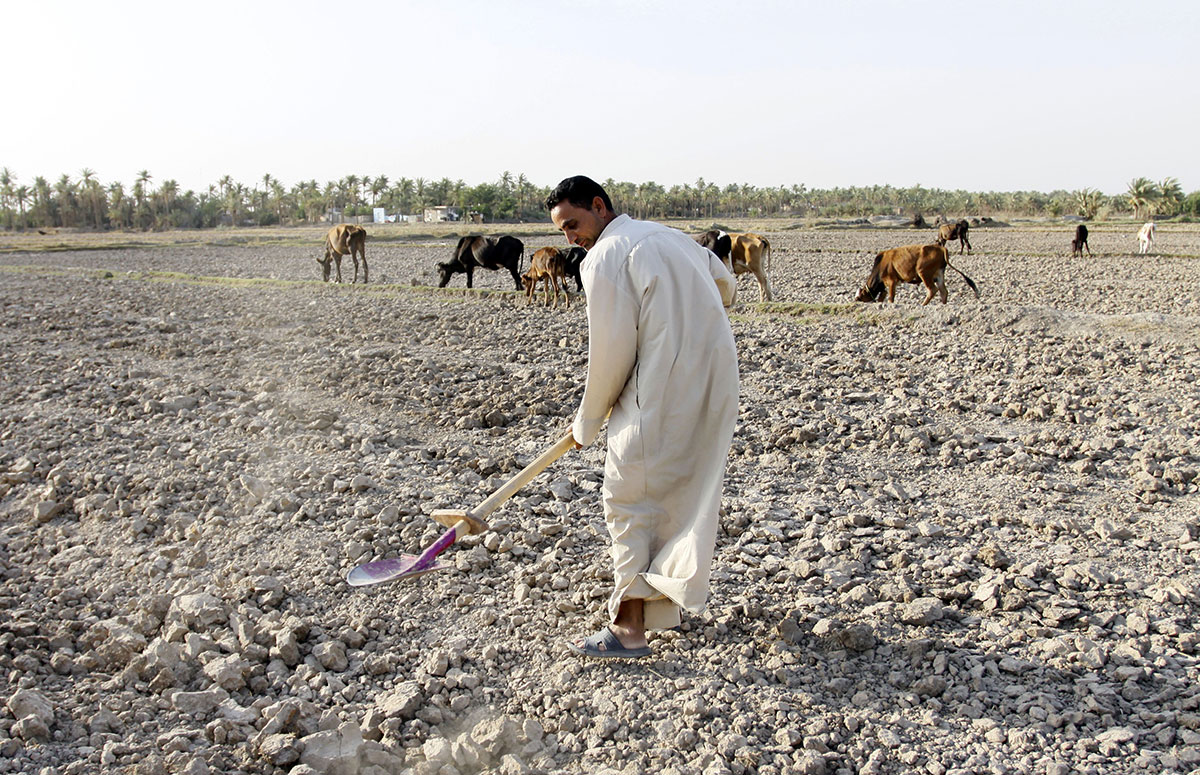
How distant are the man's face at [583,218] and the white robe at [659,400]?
61 millimetres

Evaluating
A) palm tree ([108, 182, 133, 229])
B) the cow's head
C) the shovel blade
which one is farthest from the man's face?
palm tree ([108, 182, 133, 229])

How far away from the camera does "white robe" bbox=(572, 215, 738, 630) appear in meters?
3.13

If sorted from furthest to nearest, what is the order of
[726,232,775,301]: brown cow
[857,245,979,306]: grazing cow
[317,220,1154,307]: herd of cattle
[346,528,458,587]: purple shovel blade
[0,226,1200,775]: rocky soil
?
[726,232,775,301]: brown cow
[317,220,1154,307]: herd of cattle
[857,245,979,306]: grazing cow
[346,528,458,587]: purple shovel blade
[0,226,1200,775]: rocky soil

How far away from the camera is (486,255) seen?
59.5 feet

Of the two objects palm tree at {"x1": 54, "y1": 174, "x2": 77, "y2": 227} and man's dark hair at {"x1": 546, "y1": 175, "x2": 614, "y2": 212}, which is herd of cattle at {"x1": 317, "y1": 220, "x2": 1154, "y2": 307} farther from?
palm tree at {"x1": 54, "y1": 174, "x2": 77, "y2": 227}

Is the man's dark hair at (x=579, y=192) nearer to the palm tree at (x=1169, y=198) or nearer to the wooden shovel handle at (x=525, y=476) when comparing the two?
the wooden shovel handle at (x=525, y=476)

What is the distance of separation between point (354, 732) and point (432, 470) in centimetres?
275

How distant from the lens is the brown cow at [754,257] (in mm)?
15114

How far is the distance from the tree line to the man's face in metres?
64.3

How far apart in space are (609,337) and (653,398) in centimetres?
27

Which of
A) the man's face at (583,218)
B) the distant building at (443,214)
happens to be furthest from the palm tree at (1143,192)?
the man's face at (583,218)

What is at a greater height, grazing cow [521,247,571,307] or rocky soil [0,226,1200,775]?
grazing cow [521,247,571,307]

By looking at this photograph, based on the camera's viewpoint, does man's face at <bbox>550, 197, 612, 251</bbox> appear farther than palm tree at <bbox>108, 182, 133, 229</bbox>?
No

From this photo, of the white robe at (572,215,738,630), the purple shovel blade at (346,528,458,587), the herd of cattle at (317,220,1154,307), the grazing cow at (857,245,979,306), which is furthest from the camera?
the herd of cattle at (317,220,1154,307)
